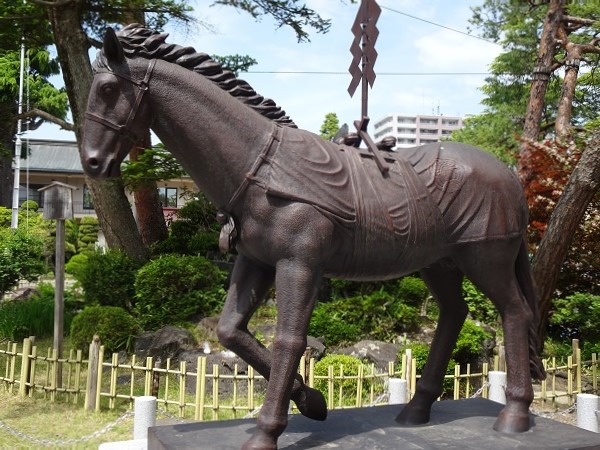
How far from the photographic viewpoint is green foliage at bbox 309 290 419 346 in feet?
29.1

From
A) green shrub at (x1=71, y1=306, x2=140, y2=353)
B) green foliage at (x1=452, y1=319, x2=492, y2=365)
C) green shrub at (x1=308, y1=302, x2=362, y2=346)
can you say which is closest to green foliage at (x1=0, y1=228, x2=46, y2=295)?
green shrub at (x1=71, y1=306, x2=140, y2=353)

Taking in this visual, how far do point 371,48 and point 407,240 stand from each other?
148 centimetres

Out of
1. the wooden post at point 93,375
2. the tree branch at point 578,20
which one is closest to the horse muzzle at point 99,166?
the wooden post at point 93,375

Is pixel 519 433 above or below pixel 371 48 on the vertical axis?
below

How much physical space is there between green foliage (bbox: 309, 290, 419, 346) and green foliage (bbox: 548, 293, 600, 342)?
2.46m

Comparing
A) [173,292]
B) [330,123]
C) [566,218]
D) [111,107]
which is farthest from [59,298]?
[330,123]

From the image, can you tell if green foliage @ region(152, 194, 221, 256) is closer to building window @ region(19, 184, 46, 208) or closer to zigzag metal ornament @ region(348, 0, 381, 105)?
zigzag metal ornament @ region(348, 0, 381, 105)

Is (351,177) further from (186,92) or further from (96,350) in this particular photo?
(96,350)

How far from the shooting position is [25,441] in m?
5.56

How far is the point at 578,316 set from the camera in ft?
30.9

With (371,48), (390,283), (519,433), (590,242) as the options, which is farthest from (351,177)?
(590,242)

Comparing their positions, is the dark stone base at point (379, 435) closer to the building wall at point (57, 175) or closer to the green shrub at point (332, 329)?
the green shrub at point (332, 329)

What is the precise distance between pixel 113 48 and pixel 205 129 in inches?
21.9

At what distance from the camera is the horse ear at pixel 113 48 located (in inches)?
102
